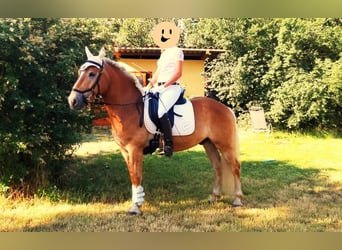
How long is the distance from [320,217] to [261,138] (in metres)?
7.17

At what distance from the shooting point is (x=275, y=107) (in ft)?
42.3

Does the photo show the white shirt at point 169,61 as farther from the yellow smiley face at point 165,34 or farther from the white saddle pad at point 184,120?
the white saddle pad at point 184,120

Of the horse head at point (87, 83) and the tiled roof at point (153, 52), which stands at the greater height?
the tiled roof at point (153, 52)

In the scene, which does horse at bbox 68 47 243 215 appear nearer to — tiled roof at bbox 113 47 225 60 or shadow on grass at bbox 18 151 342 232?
shadow on grass at bbox 18 151 342 232

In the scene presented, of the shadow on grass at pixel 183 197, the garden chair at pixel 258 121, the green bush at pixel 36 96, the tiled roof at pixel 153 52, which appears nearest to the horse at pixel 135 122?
the shadow on grass at pixel 183 197

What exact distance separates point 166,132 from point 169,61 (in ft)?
3.03

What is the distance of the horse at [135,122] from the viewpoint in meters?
4.49

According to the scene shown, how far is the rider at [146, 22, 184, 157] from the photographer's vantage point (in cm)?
482

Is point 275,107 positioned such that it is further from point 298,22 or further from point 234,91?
point 298,22

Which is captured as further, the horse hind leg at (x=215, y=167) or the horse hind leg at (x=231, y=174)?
the horse hind leg at (x=215, y=167)

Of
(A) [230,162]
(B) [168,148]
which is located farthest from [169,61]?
(A) [230,162]

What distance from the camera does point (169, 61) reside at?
4867 mm

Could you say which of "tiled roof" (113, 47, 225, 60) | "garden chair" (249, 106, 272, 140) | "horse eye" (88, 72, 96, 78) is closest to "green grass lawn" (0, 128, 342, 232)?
"horse eye" (88, 72, 96, 78)

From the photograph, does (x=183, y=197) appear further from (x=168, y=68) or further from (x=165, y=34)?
(x=165, y=34)
